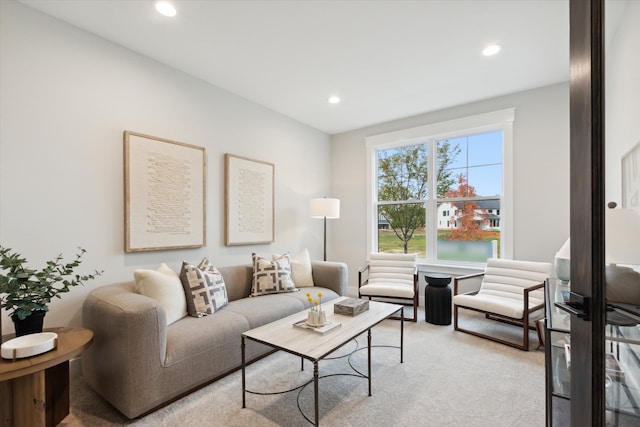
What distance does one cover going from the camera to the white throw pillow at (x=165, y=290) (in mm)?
2283

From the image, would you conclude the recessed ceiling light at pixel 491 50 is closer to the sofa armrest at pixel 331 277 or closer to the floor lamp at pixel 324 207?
the floor lamp at pixel 324 207

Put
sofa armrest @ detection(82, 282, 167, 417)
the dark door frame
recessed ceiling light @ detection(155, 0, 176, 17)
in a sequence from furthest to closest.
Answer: recessed ceiling light @ detection(155, 0, 176, 17) → sofa armrest @ detection(82, 282, 167, 417) → the dark door frame

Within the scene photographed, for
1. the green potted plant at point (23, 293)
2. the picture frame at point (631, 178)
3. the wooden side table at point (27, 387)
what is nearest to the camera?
the picture frame at point (631, 178)

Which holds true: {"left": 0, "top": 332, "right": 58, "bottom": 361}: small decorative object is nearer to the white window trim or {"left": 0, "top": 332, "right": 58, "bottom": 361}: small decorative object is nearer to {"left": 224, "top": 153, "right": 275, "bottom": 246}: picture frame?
{"left": 224, "top": 153, "right": 275, "bottom": 246}: picture frame

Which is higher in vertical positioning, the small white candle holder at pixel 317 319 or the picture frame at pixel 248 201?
A: the picture frame at pixel 248 201

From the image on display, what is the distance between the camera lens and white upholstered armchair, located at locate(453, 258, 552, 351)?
2.88 metres

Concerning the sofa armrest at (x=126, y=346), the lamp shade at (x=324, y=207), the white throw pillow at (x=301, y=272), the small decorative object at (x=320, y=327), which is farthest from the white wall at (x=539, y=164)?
the sofa armrest at (x=126, y=346)

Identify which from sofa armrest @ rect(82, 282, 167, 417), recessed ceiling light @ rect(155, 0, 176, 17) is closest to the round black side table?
sofa armrest @ rect(82, 282, 167, 417)

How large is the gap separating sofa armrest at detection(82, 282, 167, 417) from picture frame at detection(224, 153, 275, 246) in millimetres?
1583

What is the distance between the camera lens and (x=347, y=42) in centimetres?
263

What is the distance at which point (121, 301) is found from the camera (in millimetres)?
1974

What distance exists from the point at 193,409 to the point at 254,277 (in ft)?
4.84

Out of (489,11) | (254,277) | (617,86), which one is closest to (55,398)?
(254,277)

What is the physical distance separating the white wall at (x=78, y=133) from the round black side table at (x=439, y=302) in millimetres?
2547
